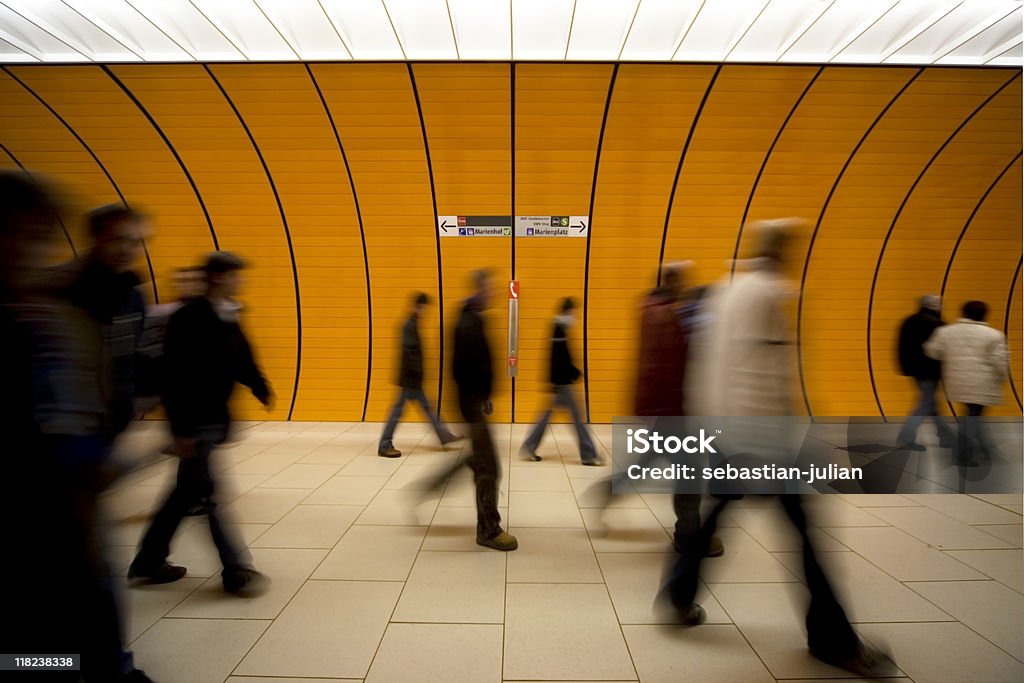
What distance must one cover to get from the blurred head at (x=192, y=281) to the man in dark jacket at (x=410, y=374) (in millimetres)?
3001

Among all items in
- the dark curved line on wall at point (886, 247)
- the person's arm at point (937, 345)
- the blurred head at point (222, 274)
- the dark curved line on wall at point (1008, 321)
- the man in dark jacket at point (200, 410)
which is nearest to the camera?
the man in dark jacket at point (200, 410)

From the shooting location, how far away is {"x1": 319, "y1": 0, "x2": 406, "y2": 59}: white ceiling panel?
5.68m

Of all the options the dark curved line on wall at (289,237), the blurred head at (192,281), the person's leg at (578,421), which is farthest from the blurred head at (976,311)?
the dark curved line on wall at (289,237)

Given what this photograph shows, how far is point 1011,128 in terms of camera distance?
735 cm

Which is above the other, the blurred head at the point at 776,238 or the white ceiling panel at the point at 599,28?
the white ceiling panel at the point at 599,28

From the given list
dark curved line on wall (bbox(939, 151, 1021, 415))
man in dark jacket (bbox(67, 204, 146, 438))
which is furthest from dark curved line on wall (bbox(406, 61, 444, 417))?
dark curved line on wall (bbox(939, 151, 1021, 415))

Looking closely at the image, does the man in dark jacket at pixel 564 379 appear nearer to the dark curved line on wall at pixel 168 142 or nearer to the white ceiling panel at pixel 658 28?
the white ceiling panel at pixel 658 28

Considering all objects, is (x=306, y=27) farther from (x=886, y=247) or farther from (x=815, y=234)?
(x=886, y=247)

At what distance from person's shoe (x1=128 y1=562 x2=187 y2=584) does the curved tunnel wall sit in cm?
448

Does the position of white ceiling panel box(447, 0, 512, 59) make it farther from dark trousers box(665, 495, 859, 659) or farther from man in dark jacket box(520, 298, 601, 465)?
dark trousers box(665, 495, 859, 659)

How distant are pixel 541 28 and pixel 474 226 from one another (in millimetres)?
2868

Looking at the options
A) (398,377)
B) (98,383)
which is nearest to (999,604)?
(98,383)

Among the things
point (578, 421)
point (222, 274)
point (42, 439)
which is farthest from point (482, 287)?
point (578, 421)

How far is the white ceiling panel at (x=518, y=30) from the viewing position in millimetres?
5641
